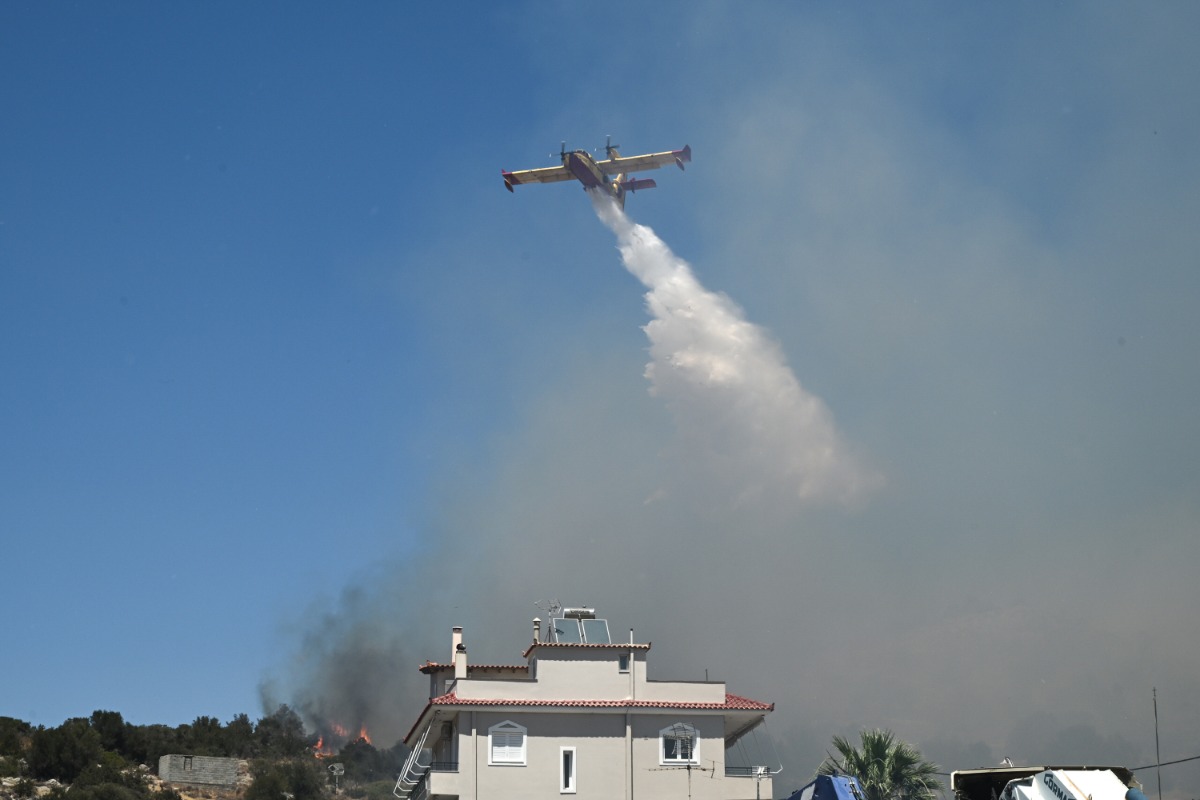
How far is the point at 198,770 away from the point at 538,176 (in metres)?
54.7

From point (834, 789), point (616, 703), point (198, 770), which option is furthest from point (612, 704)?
point (198, 770)

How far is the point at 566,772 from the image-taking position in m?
54.0

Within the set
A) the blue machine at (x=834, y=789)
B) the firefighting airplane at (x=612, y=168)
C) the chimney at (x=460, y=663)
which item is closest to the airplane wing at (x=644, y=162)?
A: the firefighting airplane at (x=612, y=168)

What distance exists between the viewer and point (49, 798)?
9394 centimetres

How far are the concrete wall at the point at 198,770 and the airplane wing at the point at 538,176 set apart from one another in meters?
52.4

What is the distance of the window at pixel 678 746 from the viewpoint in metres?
54.9

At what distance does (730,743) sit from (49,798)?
55.5 metres

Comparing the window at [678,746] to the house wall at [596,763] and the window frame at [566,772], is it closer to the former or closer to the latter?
the house wall at [596,763]

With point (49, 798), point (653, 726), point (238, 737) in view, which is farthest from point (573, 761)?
point (238, 737)

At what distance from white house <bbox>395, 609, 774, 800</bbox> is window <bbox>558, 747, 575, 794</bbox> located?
4 cm

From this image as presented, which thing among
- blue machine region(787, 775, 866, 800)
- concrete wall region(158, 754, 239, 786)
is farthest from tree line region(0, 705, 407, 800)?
blue machine region(787, 775, 866, 800)

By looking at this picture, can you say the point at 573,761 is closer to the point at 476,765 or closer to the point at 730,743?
the point at 476,765

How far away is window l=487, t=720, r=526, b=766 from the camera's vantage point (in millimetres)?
53531

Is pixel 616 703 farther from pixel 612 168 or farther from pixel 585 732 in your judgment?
pixel 612 168
